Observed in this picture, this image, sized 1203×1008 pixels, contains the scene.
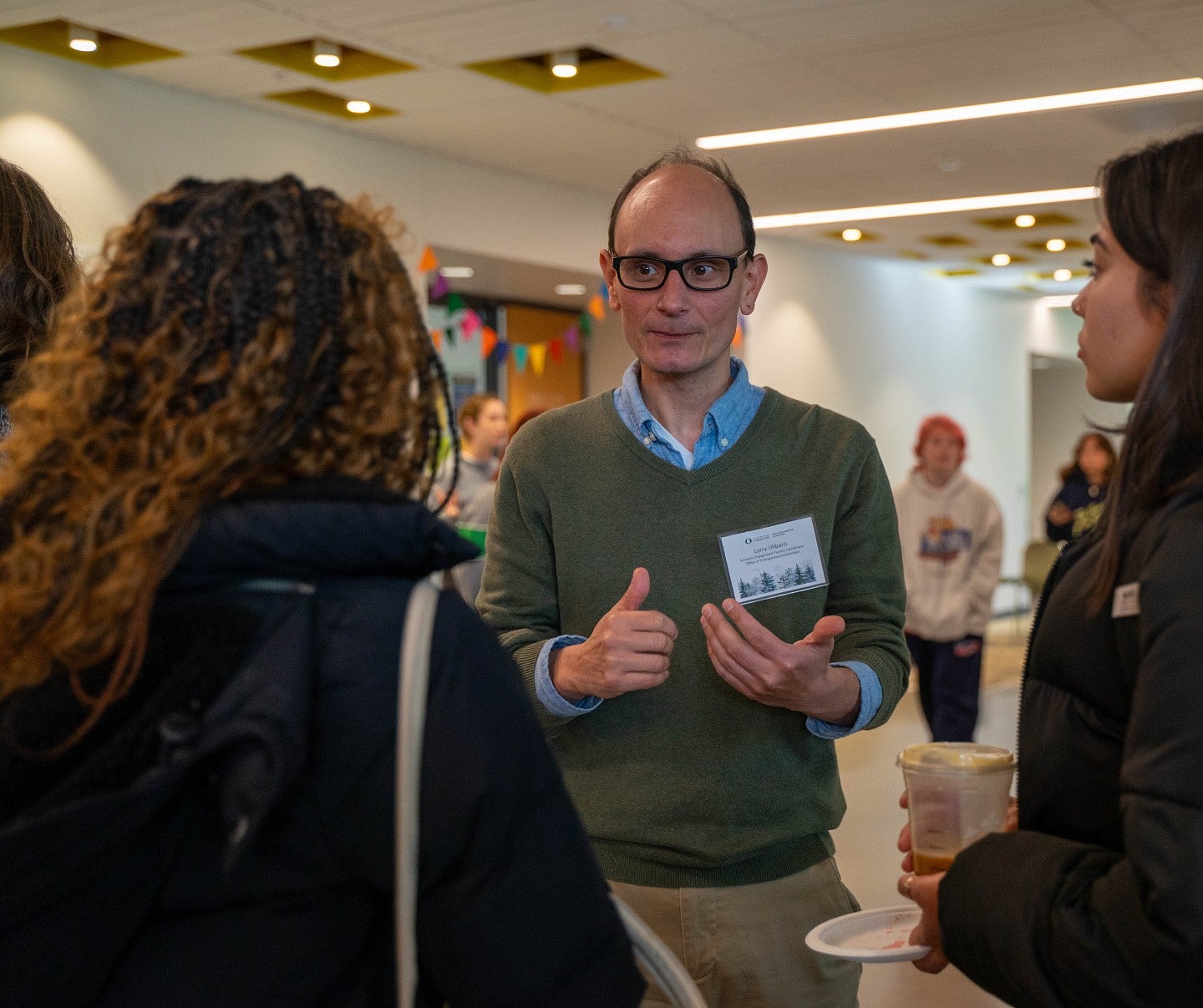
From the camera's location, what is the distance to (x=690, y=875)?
5.43 ft

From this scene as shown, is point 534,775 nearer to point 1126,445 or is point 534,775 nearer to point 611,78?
point 1126,445

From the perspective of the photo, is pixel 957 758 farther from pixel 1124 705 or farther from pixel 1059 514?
pixel 1059 514

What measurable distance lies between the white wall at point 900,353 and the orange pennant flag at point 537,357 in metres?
1.74

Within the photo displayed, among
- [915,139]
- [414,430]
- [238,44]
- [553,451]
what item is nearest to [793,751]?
[553,451]

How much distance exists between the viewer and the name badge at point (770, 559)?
1713 millimetres

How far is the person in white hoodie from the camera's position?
19.5 ft

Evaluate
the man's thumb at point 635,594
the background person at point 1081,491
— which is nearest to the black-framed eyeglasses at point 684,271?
the man's thumb at point 635,594

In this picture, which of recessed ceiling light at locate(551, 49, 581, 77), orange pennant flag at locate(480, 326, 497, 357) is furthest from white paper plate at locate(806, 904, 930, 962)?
orange pennant flag at locate(480, 326, 497, 357)

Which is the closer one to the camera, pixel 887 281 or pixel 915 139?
pixel 915 139

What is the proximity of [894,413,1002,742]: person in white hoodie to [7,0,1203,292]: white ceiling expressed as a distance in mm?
1838

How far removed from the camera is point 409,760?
906 millimetres

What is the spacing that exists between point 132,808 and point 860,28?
5.60 m

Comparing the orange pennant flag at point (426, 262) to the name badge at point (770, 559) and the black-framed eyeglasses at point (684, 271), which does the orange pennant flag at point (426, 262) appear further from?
the name badge at point (770, 559)

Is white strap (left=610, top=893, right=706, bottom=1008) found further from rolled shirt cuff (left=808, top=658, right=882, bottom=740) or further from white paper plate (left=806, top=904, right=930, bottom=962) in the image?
rolled shirt cuff (left=808, top=658, right=882, bottom=740)
